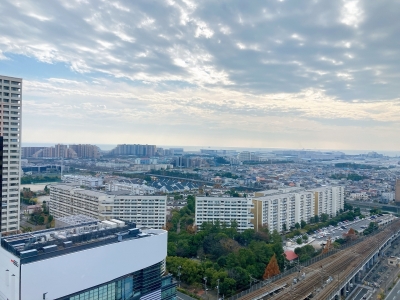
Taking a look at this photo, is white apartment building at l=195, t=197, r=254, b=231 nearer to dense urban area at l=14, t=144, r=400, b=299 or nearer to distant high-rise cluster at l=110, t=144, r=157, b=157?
dense urban area at l=14, t=144, r=400, b=299

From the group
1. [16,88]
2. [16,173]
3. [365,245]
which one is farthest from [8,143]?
[365,245]

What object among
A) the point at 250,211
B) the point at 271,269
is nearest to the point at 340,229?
the point at 250,211

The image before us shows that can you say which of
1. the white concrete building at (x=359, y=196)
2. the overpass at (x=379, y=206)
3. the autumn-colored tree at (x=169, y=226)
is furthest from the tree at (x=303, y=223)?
the white concrete building at (x=359, y=196)

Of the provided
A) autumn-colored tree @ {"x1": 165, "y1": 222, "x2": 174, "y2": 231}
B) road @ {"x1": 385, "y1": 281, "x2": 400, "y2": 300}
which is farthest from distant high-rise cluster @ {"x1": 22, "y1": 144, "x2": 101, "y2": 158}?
road @ {"x1": 385, "y1": 281, "x2": 400, "y2": 300}

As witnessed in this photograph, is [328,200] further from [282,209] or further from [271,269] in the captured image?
[271,269]

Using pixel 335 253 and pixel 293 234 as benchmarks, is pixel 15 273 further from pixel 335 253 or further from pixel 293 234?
pixel 293 234

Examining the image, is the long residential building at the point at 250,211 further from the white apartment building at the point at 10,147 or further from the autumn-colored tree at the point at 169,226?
the white apartment building at the point at 10,147
